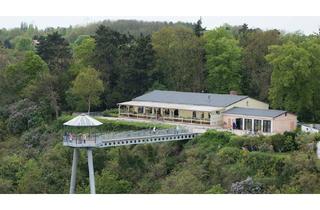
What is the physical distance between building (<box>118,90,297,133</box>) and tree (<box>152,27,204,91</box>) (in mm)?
2999

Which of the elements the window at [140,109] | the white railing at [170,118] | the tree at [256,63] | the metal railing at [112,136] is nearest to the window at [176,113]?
the white railing at [170,118]

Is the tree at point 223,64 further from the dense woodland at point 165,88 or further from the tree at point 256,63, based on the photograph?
the tree at point 256,63

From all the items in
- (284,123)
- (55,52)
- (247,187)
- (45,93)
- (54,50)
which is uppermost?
(54,50)

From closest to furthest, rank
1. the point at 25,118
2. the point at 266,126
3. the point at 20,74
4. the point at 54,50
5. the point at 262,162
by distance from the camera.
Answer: the point at 262,162
the point at 266,126
the point at 25,118
the point at 20,74
the point at 54,50

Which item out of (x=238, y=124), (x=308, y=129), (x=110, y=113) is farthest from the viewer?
(x=110, y=113)

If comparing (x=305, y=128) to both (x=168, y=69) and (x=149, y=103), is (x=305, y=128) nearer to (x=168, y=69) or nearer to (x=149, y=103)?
(x=149, y=103)

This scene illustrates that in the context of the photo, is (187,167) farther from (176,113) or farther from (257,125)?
(176,113)

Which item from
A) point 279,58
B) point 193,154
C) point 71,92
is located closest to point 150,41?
point 71,92

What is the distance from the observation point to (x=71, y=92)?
4794 centimetres

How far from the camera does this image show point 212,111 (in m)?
40.8

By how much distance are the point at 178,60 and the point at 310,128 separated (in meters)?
12.9

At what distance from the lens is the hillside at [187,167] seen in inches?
1291

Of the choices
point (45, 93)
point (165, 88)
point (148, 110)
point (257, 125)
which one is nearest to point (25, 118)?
point (45, 93)

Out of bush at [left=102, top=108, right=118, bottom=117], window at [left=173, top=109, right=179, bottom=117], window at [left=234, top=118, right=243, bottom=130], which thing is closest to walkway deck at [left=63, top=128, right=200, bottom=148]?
window at [left=234, top=118, right=243, bottom=130]
